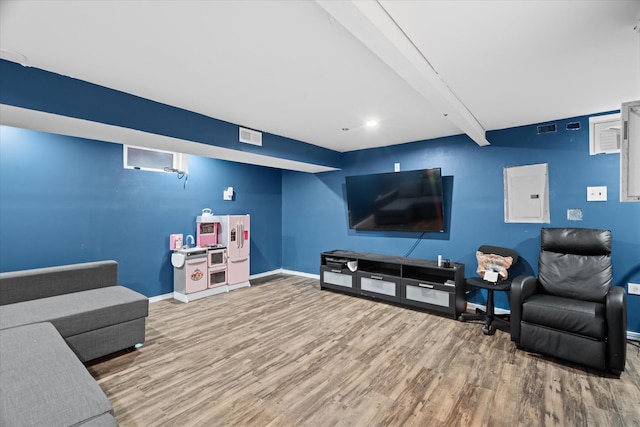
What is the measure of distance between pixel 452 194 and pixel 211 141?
3335 millimetres

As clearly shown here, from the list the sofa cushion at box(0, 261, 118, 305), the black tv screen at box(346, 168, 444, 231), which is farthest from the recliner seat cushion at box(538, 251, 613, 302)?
the sofa cushion at box(0, 261, 118, 305)

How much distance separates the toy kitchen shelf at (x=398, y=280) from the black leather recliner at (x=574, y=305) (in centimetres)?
86

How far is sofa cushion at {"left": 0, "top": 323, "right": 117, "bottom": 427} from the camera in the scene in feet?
4.07

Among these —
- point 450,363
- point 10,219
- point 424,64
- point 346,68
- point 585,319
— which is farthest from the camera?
point 10,219

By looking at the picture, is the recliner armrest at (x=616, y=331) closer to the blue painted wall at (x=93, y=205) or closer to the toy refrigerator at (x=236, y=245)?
the toy refrigerator at (x=236, y=245)

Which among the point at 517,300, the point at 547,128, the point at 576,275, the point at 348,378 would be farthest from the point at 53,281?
the point at 547,128

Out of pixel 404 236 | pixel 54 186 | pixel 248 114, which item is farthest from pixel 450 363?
pixel 54 186

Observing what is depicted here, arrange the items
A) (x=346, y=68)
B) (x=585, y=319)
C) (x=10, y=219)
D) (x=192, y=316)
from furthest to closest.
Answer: (x=192, y=316), (x=10, y=219), (x=585, y=319), (x=346, y=68)

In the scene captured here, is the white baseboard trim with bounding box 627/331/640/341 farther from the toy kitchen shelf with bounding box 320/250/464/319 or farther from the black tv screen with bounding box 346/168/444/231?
the black tv screen with bounding box 346/168/444/231

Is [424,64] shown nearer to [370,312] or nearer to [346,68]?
[346,68]

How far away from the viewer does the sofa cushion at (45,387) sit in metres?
1.24

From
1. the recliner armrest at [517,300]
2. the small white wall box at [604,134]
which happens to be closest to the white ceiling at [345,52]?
the small white wall box at [604,134]

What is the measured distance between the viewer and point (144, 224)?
4.10 meters

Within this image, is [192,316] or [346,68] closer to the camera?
[346,68]
